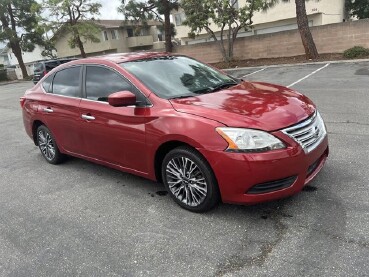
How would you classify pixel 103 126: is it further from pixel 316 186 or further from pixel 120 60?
pixel 316 186

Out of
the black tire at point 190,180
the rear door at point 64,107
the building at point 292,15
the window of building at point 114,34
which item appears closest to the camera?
the black tire at point 190,180

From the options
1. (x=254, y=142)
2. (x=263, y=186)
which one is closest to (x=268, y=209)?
(x=263, y=186)

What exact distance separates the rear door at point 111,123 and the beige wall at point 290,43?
636 inches

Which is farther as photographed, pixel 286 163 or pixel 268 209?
pixel 268 209

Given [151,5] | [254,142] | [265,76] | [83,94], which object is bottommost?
[265,76]

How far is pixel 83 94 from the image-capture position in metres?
4.75

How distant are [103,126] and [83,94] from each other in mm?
683

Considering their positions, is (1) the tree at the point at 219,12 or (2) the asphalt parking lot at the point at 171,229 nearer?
(2) the asphalt parking lot at the point at 171,229

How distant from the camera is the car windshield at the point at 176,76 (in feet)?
13.4

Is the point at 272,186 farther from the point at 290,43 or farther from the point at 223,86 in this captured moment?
the point at 290,43

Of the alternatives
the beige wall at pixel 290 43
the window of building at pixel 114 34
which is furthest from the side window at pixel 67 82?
the window of building at pixel 114 34

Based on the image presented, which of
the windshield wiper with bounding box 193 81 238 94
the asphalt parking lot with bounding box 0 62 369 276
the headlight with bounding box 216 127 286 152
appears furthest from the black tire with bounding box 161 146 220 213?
the windshield wiper with bounding box 193 81 238 94

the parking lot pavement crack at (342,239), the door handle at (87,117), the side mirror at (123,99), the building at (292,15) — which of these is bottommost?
the parking lot pavement crack at (342,239)

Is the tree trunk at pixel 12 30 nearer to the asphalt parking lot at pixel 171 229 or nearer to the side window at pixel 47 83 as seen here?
the side window at pixel 47 83
